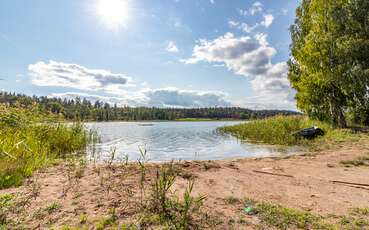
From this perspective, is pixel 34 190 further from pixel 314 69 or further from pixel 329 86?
pixel 329 86

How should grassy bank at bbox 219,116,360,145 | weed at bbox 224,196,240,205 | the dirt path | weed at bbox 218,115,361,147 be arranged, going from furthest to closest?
grassy bank at bbox 219,116,360,145
weed at bbox 218,115,361,147
weed at bbox 224,196,240,205
the dirt path

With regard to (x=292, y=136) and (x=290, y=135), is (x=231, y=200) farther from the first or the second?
(x=290, y=135)

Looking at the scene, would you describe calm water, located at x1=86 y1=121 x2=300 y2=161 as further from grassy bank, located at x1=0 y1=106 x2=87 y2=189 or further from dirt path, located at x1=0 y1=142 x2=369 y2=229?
dirt path, located at x1=0 y1=142 x2=369 y2=229

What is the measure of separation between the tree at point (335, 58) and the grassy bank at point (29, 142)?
52.0ft

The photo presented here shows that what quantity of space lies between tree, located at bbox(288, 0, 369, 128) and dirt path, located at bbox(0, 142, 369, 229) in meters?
10.1

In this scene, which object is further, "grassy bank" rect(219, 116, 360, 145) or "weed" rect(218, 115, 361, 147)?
"grassy bank" rect(219, 116, 360, 145)

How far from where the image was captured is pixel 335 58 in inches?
552

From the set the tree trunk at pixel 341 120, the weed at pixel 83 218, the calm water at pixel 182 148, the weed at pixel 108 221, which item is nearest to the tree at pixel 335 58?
the tree trunk at pixel 341 120

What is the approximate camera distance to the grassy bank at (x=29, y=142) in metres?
4.39

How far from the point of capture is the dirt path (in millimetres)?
2936

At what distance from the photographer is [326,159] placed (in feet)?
24.3

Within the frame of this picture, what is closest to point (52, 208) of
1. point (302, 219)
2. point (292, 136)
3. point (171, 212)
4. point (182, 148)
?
point (171, 212)

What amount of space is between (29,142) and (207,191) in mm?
5825

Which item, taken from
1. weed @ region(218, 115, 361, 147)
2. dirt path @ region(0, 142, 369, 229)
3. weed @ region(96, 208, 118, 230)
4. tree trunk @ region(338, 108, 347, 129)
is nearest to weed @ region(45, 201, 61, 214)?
dirt path @ region(0, 142, 369, 229)
